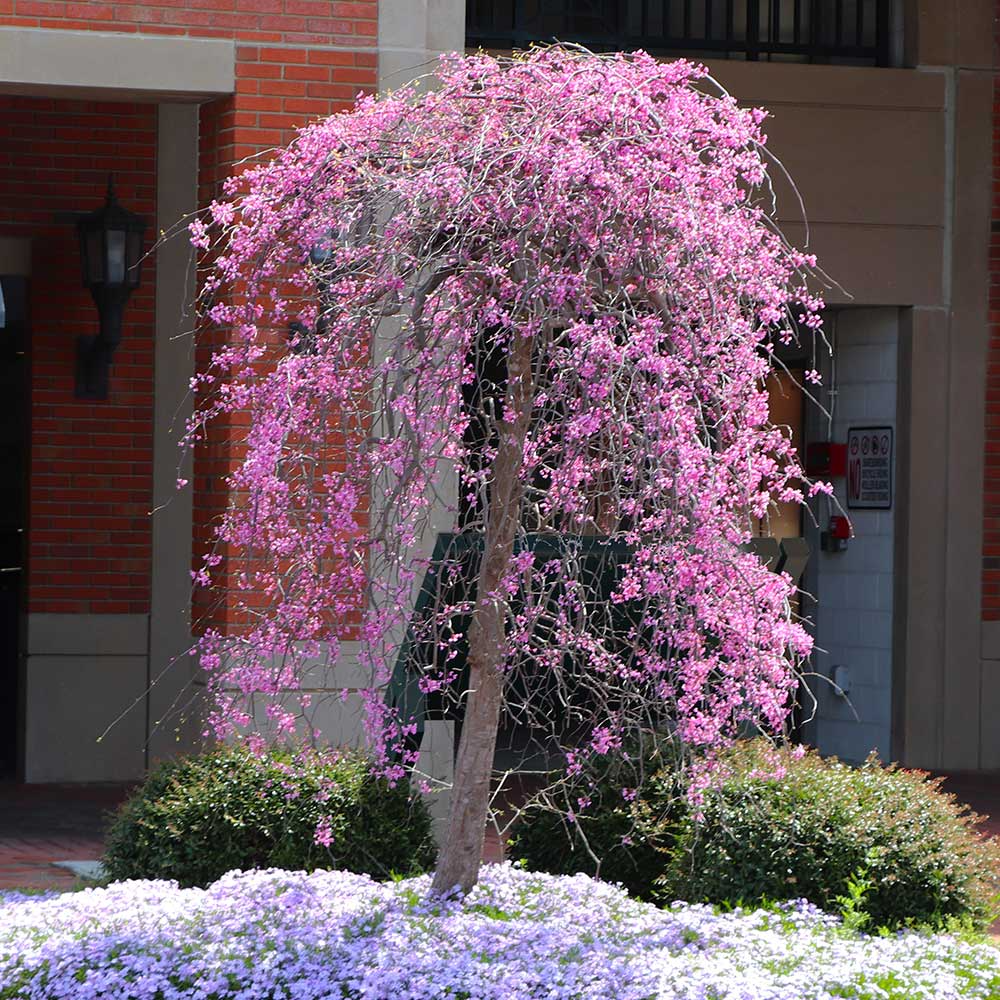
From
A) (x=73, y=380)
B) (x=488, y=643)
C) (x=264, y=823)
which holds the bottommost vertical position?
(x=264, y=823)

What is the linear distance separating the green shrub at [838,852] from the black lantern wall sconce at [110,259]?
5647 millimetres

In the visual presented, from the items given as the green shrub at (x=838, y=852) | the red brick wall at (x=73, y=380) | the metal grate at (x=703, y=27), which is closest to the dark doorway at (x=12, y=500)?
the red brick wall at (x=73, y=380)

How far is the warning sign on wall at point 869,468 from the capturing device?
12469 mm

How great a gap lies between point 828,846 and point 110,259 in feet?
20.4

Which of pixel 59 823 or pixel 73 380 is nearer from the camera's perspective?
pixel 59 823

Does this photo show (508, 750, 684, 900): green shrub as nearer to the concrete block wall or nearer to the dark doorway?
the dark doorway

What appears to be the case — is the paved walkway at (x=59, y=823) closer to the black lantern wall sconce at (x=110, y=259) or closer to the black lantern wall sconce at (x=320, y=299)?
the black lantern wall sconce at (x=320, y=299)

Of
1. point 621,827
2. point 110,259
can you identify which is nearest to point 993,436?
point 110,259

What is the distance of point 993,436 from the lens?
1253 centimetres

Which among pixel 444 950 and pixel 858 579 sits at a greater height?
pixel 858 579

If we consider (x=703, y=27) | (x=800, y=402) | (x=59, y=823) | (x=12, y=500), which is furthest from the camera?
(x=800, y=402)

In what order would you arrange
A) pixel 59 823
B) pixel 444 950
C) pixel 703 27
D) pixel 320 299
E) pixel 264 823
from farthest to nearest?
pixel 703 27, pixel 59 823, pixel 264 823, pixel 320 299, pixel 444 950

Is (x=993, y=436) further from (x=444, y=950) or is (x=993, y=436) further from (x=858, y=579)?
(x=444, y=950)

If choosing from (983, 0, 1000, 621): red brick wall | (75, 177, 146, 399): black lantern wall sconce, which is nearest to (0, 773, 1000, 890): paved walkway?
(983, 0, 1000, 621): red brick wall
